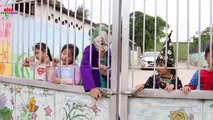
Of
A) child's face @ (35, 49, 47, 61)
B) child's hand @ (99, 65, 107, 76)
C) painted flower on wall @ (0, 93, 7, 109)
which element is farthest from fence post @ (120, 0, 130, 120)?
painted flower on wall @ (0, 93, 7, 109)

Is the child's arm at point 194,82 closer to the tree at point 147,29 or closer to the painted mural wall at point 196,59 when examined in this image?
the painted mural wall at point 196,59

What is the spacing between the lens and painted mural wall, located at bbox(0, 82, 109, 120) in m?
3.26

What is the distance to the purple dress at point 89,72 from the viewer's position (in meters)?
3.20

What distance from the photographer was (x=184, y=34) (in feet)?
9.58

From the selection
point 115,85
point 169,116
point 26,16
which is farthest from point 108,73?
point 26,16

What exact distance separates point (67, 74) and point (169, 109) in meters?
1.05

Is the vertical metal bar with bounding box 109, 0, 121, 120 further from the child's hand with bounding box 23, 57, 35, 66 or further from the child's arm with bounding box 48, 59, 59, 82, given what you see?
the child's hand with bounding box 23, 57, 35, 66

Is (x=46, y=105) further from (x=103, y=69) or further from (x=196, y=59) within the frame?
(x=196, y=59)

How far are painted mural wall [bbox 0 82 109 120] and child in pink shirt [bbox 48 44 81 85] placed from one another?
121mm

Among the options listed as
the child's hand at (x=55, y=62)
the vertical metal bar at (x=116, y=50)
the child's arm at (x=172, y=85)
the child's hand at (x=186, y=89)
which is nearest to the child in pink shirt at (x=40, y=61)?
the child's hand at (x=55, y=62)

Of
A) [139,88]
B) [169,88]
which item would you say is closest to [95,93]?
[139,88]

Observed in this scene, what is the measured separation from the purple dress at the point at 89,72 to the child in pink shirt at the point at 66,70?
0.16 m

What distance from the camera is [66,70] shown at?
138 inches

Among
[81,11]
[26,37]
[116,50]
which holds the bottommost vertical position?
[116,50]
